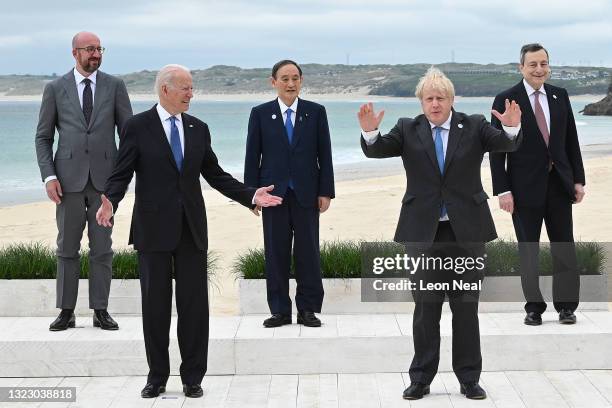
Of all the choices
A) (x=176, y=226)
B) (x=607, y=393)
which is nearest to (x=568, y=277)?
(x=607, y=393)

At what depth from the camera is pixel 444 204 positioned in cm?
560

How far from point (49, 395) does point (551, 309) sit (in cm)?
312

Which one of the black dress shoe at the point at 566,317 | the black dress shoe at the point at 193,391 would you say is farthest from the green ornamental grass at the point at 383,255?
the black dress shoe at the point at 193,391

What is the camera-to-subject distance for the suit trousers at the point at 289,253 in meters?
6.81

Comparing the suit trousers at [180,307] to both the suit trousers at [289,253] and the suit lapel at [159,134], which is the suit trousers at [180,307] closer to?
the suit lapel at [159,134]

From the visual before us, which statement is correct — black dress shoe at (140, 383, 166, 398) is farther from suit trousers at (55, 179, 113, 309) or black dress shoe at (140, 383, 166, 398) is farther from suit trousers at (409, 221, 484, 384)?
suit trousers at (409, 221, 484, 384)

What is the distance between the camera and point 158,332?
5.89 m

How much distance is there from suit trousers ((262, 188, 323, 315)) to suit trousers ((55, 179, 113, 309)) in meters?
0.97

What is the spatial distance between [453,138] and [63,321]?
8.57 feet

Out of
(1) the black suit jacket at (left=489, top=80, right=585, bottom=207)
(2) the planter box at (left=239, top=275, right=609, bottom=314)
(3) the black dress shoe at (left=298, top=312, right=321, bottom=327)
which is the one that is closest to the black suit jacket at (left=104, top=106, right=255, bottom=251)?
(3) the black dress shoe at (left=298, top=312, right=321, bottom=327)

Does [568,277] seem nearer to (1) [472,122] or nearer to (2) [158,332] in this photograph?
(1) [472,122]

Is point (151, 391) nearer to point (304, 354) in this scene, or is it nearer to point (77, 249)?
point (304, 354)

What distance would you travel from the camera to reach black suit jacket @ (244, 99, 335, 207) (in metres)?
6.75

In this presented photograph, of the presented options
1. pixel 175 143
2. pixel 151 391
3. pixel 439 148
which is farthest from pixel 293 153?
pixel 151 391
